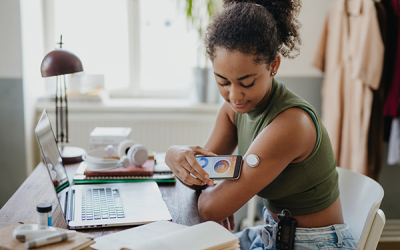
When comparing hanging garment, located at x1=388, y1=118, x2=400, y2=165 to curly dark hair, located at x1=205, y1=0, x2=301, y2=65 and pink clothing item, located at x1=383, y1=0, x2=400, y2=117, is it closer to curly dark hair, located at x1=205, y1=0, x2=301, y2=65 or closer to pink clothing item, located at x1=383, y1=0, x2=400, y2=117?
pink clothing item, located at x1=383, y1=0, x2=400, y2=117

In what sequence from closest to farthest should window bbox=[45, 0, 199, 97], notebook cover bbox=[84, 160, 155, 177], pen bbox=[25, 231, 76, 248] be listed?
pen bbox=[25, 231, 76, 248] < notebook cover bbox=[84, 160, 155, 177] < window bbox=[45, 0, 199, 97]

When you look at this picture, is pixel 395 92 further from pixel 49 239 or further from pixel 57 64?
pixel 49 239

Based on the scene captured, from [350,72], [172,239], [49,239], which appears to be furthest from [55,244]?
[350,72]

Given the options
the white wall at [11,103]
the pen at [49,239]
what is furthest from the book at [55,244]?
the white wall at [11,103]

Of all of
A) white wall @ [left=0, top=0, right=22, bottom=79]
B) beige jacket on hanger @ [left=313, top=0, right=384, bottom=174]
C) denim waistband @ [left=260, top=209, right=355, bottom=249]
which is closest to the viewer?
denim waistband @ [left=260, top=209, right=355, bottom=249]

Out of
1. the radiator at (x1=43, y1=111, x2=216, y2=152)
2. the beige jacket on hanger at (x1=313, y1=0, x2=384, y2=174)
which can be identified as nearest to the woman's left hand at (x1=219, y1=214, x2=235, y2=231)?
the beige jacket on hanger at (x1=313, y1=0, x2=384, y2=174)

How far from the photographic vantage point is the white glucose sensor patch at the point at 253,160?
3.24 feet

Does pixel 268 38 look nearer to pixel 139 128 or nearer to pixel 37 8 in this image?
pixel 139 128

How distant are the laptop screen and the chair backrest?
38.5 inches

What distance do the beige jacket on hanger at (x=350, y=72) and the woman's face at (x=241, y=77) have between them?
52.7 inches

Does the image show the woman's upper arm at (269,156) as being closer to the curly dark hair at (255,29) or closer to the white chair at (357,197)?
the curly dark hair at (255,29)

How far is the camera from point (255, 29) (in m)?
0.98

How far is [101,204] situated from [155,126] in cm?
157

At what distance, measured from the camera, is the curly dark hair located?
979mm
